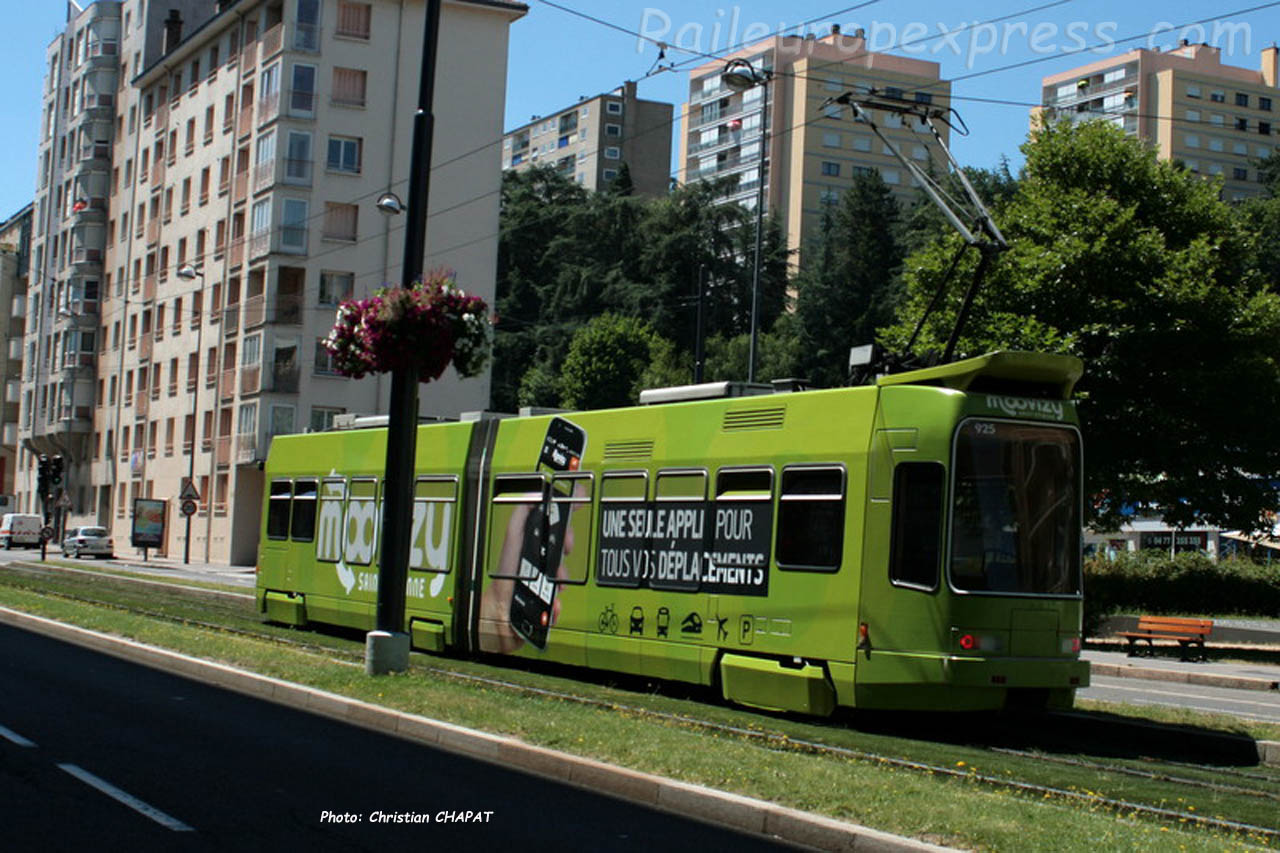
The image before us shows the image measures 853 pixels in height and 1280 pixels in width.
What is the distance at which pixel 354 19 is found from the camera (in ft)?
198

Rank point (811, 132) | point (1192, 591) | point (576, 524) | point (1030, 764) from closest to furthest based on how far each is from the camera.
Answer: point (1030, 764), point (576, 524), point (1192, 591), point (811, 132)

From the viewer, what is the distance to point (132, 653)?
18094mm

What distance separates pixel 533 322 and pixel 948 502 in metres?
73.2

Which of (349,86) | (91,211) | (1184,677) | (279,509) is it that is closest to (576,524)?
(279,509)

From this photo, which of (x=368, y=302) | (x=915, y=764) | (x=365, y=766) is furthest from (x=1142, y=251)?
(x=365, y=766)

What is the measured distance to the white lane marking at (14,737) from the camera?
34.9 ft

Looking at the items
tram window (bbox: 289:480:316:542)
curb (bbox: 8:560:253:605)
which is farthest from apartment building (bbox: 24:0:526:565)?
tram window (bbox: 289:480:316:542)

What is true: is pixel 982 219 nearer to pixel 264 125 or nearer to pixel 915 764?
pixel 915 764

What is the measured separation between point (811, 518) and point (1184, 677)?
11554mm

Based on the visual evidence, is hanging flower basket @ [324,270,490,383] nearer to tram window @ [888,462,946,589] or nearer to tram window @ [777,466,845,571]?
tram window @ [777,466,845,571]

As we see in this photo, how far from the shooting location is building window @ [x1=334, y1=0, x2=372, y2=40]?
197 feet

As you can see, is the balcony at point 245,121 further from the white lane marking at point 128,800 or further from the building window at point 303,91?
the white lane marking at point 128,800

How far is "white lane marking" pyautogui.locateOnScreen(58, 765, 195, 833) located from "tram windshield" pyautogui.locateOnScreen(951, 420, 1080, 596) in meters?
7.10

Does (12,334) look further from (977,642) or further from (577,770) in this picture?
(577,770)
